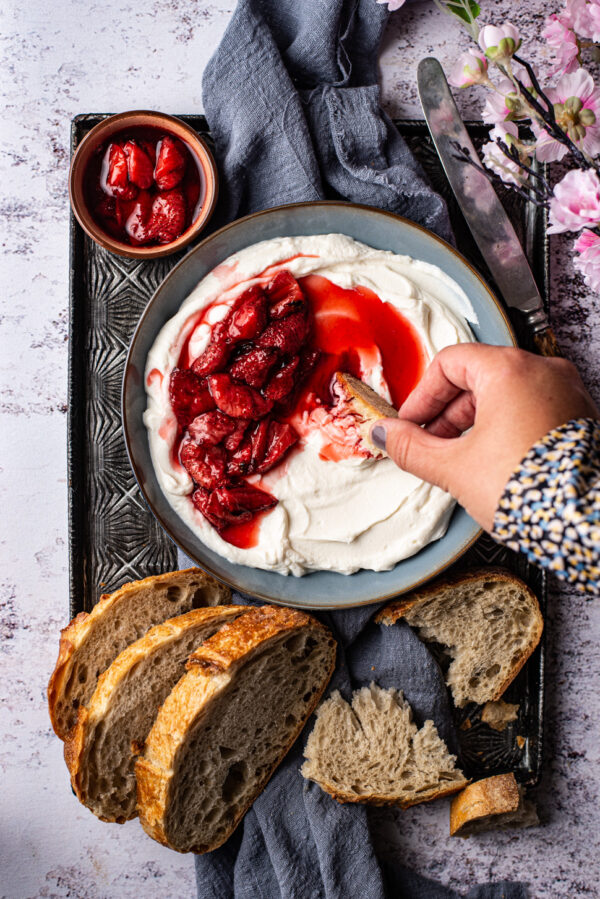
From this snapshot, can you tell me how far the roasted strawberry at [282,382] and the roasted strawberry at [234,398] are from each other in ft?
0.19

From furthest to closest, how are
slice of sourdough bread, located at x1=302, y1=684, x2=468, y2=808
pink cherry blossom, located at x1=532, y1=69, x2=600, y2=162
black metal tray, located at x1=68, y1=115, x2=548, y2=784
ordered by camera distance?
black metal tray, located at x1=68, y1=115, x2=548, y2=784, slice of sourdough bread, located at x1=302, y1=684, x2=468, y2=808, pink cherry blossom, located at x1=532, y1=69, x2=600, y2=162

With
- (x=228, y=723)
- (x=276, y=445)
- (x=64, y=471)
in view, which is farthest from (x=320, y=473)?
(x=64, y=471)

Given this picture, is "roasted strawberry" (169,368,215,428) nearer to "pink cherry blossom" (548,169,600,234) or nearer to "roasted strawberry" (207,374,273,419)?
"roasted strawberry" (207,374,273,419)

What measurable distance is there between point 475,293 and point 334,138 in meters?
0.91

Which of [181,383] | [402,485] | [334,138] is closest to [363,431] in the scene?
[402,485]

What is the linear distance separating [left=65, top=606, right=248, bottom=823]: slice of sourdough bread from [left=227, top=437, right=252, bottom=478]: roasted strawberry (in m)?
0.61

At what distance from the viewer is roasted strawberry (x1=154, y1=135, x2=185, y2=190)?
2.99 m

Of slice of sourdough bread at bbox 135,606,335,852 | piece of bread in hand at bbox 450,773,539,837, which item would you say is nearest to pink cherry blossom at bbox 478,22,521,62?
slice of sourdough bread at bbox 135,606,335,852

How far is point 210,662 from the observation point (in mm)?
2867

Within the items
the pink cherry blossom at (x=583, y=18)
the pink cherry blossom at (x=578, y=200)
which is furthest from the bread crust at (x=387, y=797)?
the pink cherry blossom at (x=583, y=18)

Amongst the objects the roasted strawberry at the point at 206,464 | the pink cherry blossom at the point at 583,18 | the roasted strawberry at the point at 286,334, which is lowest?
the roasted strawberry at the point at 206,464

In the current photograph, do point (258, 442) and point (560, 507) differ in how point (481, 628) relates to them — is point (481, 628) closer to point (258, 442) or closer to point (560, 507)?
point (258, 442)

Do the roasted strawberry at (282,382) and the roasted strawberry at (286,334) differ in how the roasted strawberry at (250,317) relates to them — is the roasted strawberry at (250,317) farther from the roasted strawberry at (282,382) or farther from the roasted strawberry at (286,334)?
the roasted strawberry at (282,382)

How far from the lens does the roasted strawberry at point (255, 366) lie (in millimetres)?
2906
